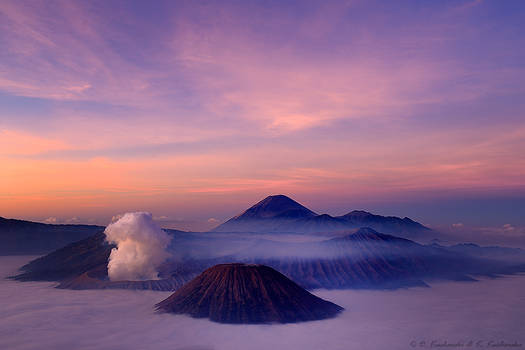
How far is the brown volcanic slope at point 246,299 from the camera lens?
111 m

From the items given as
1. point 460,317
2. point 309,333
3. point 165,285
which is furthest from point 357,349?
point 165,285

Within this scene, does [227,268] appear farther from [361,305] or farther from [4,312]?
[4,312]

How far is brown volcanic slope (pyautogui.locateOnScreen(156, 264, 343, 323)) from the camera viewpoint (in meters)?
111

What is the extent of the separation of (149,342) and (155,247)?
93423 mm

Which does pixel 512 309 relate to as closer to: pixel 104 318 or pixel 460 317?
pixel 460 317

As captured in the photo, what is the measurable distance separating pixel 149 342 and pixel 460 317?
8539cm

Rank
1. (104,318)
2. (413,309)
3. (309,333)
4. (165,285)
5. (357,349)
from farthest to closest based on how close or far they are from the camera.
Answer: (165,285), (413,309), (104,318), (309,333), (357,349)

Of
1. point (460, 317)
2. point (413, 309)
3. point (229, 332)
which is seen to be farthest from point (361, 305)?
point (229, 332)

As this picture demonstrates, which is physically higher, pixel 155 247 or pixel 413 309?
pixel 155 247

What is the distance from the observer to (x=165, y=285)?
172m

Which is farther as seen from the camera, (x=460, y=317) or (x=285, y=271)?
(x=285, y=271)

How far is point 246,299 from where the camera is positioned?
11500 cm

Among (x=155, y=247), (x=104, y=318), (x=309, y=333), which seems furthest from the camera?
(x=155, y=247)

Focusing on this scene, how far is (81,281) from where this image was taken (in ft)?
592
